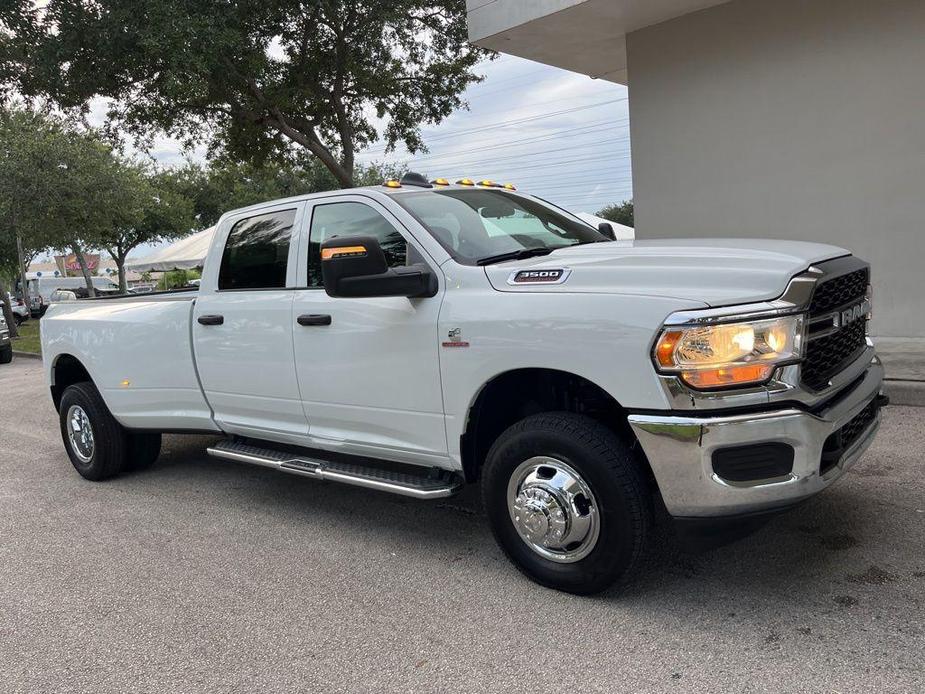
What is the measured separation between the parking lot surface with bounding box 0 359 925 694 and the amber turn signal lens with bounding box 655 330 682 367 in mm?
1112

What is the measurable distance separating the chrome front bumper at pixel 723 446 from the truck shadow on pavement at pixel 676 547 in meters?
0.43

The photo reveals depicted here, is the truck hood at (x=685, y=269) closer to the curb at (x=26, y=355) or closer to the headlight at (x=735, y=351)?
the headlight at (x=735, y=351)

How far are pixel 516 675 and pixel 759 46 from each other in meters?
8.69

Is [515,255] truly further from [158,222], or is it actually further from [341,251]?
[158,222]

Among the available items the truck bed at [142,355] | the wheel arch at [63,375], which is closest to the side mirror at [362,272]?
the truck bed at [142,355]

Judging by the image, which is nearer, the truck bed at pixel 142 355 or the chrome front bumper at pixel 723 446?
the chrome front bumper at pixel 723 446

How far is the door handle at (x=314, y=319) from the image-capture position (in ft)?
13.8

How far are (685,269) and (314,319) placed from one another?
209 cm

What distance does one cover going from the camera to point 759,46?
9219 millimetres

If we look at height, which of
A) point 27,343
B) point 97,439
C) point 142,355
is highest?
point 142,355

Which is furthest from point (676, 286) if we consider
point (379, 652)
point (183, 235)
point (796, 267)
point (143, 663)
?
point (183, 235)

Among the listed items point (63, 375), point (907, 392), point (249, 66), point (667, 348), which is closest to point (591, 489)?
point (667, 348)

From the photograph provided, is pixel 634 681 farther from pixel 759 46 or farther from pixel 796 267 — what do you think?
Answer: pixel 759 46

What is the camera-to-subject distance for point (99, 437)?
590 cm
